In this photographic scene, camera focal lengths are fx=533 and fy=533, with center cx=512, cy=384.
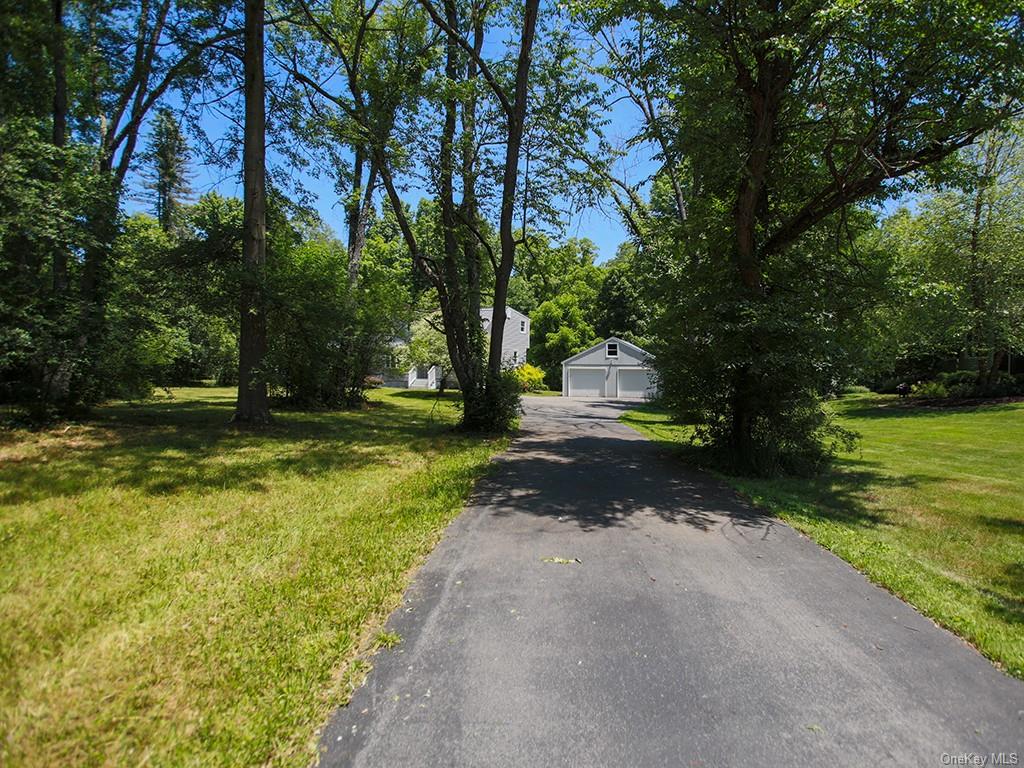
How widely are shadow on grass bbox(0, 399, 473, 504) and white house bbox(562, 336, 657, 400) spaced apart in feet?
77.9

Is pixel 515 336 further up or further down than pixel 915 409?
further up

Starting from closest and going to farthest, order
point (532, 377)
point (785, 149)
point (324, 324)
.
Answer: point (785, 149), point (324, 324), point (532, 377)

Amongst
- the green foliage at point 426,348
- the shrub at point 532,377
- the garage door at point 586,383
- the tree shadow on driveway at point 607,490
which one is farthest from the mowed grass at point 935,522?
the shrub at point 532,377

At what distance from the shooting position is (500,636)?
3287 millimetres

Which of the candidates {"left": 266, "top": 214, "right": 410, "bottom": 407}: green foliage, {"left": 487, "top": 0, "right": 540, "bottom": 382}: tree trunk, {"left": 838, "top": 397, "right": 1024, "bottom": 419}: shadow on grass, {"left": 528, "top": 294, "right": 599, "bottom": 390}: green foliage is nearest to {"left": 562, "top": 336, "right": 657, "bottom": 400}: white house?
{"left": 528, "top": 294, "right": 599, "bottom": 390}: green foliage

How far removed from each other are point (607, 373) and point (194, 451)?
31.1m

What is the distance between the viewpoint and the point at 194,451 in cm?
880

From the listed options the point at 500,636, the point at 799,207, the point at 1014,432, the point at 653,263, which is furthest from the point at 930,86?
the point at 1014,432

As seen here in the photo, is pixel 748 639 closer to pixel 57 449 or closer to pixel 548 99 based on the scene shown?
pixel 57 449

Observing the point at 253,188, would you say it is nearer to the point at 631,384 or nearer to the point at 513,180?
the point at 513,180

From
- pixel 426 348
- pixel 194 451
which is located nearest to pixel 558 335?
pixel 426 348

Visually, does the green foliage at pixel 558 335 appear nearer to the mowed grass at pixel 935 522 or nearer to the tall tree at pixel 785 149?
the mowed grass at pixel 935 522

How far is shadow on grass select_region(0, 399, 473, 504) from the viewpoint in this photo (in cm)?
656

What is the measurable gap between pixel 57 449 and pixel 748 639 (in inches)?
388
